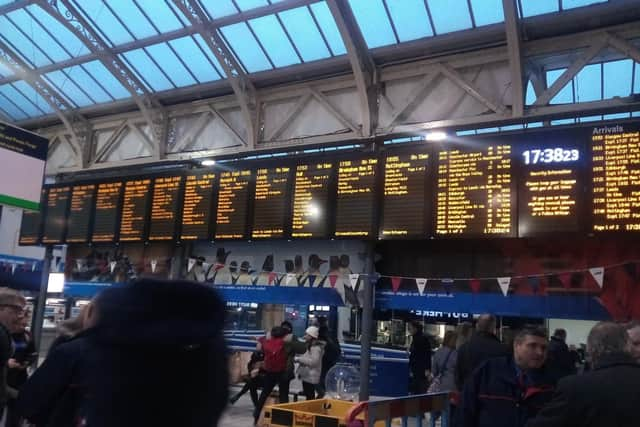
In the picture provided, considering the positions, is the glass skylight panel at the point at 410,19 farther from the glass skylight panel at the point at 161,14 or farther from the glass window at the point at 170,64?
the glass window at the point at 170,64

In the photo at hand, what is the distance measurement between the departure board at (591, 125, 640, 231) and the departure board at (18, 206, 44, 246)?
37.5 ft

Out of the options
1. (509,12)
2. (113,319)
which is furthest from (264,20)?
(113,319)

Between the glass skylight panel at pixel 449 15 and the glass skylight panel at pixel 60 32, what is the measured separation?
7.52 metres

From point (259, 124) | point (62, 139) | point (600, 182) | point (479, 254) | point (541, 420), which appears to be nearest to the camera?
point (541, 420)

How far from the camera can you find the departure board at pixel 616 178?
24.6ft

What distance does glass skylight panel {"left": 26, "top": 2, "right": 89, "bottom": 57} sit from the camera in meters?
12.3

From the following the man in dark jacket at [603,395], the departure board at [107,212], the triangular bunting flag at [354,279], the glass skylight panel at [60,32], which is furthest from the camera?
the glass skylight panel at [60,32]

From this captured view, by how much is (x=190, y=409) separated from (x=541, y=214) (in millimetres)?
7619

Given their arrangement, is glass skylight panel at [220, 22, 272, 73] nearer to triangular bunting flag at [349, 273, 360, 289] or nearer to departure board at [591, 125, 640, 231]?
triangular bunting flag at [349, 273, 360, 289]

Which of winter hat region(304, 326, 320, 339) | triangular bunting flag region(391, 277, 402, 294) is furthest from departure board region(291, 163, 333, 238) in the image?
winter hat region(304, 326, 320, 339)

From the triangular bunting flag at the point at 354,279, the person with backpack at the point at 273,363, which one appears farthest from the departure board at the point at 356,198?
the person with backpack at the point at 273,363

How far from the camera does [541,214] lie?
314 inches

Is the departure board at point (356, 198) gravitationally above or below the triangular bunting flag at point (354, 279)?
above

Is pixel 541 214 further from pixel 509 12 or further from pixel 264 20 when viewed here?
pixel 264 20
